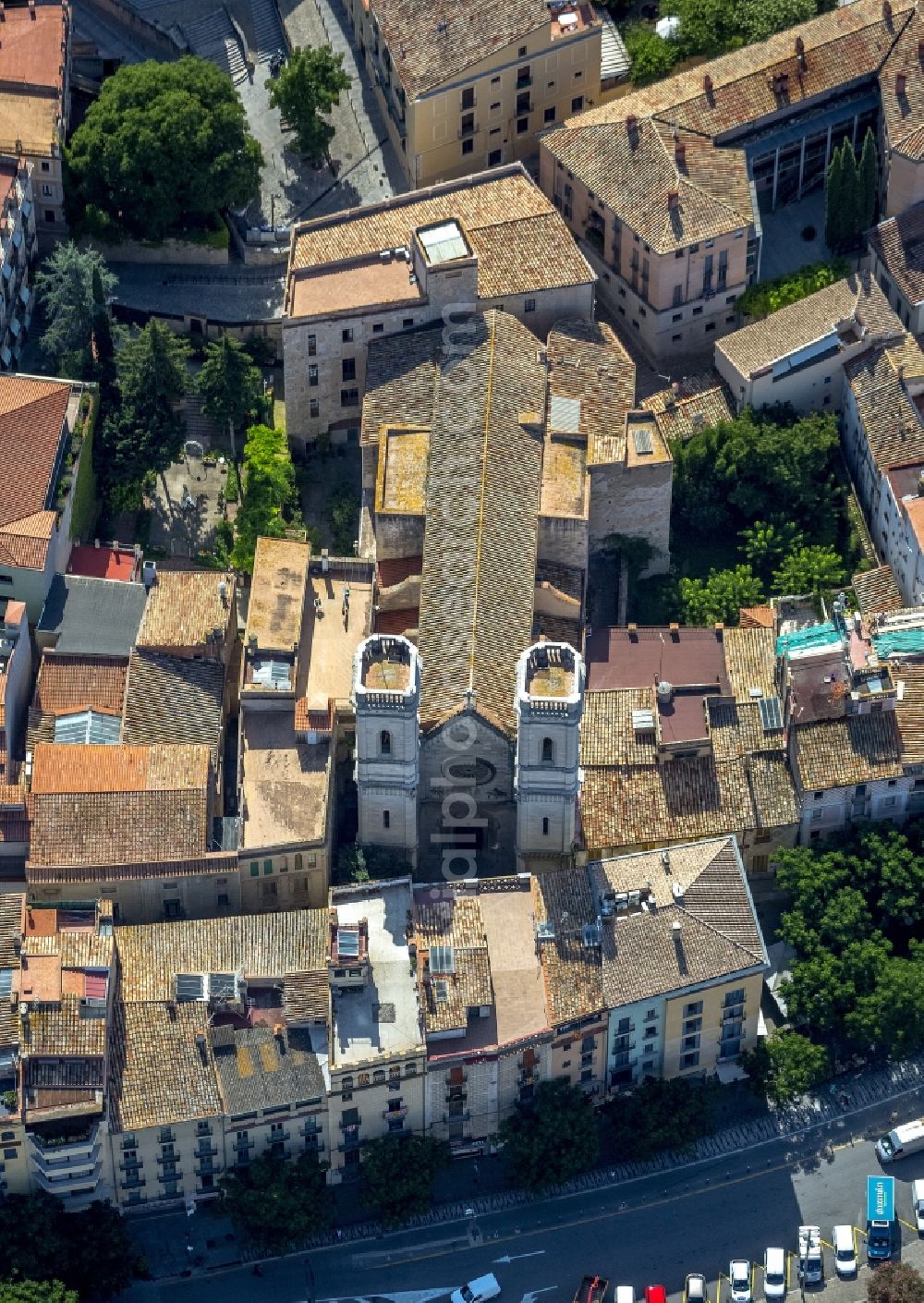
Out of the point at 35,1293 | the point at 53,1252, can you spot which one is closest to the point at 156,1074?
the point at 53,1252

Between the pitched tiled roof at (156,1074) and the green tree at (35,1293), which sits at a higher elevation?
the pitched tiled roof at (156,1074)

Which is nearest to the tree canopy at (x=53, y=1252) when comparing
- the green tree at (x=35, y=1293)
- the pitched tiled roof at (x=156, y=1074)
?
the green tree at (x=35, y=1293)

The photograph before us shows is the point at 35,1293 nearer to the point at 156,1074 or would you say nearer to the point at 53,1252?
the point at 53,1252

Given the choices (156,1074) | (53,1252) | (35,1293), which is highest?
(156,1074)

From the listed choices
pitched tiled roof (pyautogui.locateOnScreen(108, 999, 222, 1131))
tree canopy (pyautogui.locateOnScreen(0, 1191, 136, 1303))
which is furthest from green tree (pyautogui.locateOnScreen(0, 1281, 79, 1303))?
pitched tiled roof (pyautogui.locateOnScreen(108, 999, 222, 1131))

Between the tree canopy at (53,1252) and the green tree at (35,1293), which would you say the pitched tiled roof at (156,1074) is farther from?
the green tree at (35,1293)

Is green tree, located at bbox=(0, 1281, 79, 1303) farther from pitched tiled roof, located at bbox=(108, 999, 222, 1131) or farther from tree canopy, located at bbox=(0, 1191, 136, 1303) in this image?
pitched tiled roof, located at bbox=(108, 999, 222, 1131)

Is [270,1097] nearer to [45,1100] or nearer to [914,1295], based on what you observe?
[45,1100]
